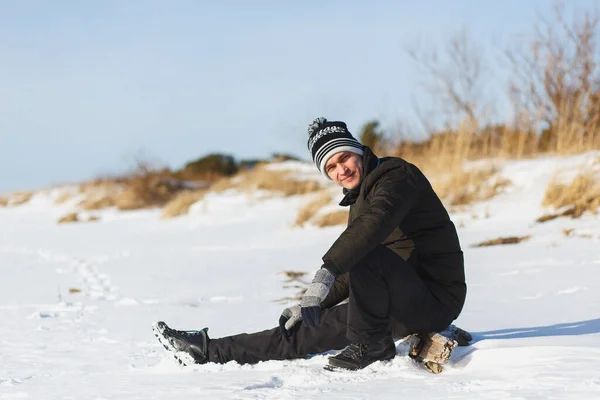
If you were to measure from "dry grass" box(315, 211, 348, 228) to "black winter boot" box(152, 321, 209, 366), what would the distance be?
545cm

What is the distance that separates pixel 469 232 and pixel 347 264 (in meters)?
4.92

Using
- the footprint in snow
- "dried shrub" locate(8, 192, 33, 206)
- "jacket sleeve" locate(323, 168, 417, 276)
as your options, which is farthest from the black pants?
"dried shrub" locate(8, 192, 33, 206)

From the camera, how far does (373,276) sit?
2.58 meters

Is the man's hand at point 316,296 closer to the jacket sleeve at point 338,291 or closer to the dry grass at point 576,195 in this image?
the jacket sleeve at point 338,291

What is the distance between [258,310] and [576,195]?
389 cm

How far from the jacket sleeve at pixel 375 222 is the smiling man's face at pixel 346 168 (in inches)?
6.7

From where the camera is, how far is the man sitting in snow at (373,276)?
2492 millimetres

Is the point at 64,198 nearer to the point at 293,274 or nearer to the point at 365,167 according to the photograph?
the point at 293,274

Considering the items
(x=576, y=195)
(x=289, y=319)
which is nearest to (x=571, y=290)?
(x=289, y=319)

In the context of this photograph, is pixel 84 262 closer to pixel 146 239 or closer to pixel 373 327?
pixel 146 239

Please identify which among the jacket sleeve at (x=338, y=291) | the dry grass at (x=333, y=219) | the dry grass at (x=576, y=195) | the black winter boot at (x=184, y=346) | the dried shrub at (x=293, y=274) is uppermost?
the dry grass at (x=333, y=219)

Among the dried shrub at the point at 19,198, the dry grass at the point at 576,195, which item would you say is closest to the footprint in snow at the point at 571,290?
the dry grass at the point at 576,195

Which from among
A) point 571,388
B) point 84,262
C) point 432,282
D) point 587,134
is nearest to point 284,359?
point 432,282

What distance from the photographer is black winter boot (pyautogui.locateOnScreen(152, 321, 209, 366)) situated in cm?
295
